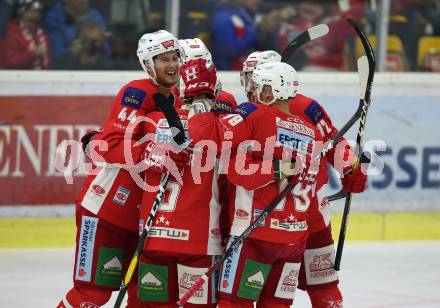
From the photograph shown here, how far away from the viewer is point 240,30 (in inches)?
303

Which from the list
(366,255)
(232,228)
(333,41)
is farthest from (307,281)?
(333,41)

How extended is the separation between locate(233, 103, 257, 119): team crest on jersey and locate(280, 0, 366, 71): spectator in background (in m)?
3.53

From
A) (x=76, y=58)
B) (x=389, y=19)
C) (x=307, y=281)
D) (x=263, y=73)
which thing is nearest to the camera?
(x=263, y=73)

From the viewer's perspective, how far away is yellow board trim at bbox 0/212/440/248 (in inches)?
269

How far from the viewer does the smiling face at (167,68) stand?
4.57 metres

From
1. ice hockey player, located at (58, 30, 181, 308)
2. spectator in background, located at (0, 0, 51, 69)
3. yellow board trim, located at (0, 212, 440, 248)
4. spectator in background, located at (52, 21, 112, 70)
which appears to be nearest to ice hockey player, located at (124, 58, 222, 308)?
ice hockey player, located at (58, 30, 181, 308)

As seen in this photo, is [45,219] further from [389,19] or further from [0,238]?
[389,19]

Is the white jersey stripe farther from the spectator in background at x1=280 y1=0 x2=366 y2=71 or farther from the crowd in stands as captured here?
the spectator in background at x1=280 y1=0 x2=366 y2=71

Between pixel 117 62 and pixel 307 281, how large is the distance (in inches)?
115

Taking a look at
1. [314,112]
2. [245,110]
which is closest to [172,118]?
[245,110]

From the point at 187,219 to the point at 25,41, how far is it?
3006 millimetres

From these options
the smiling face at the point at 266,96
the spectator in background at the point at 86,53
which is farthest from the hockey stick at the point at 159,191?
the spectator in background at the point at 86,53

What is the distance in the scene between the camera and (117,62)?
7375 mm

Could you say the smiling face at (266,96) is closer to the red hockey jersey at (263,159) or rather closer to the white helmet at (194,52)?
the red hockey jersey at (263,159)
